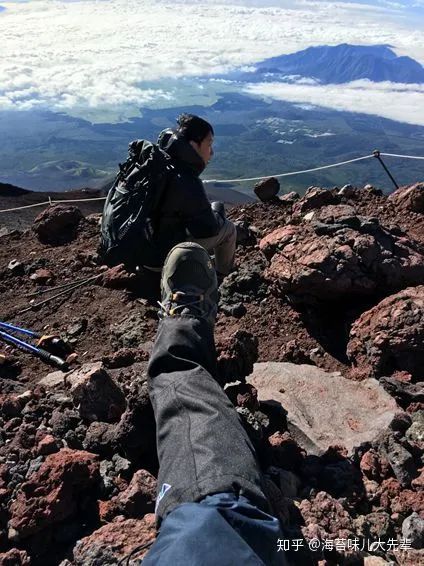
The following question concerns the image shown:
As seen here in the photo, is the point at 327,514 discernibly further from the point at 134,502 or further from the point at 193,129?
the point at 193,129

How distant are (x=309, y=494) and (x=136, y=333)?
261 centimetres

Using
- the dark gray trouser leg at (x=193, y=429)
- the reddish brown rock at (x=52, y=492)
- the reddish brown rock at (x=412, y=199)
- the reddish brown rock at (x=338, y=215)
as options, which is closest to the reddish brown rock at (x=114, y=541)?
the reddish brown rock at (x=52, y=492)

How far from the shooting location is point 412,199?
706 cm

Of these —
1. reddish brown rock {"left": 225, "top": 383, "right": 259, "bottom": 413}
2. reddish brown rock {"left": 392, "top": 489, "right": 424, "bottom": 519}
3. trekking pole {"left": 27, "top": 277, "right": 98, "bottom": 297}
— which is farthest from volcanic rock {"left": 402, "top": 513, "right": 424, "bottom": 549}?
trekking pole {"left": 27, "top": 277, "right": 98, "bottom": 297}

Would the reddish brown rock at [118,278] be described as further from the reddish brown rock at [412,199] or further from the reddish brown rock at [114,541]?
the reddish brown rock at [412,199]

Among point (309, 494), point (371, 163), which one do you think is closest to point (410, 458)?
point (309, 494)

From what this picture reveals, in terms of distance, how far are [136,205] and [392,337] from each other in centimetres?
232

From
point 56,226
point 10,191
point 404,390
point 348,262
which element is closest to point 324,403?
point 404,390

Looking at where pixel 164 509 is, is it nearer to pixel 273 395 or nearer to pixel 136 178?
pixel 273 395

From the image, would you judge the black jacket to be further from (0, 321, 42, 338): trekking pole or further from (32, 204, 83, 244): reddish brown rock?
(32, 204, 83, 244): reddish brown rock

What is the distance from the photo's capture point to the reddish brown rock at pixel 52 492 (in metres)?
2.55

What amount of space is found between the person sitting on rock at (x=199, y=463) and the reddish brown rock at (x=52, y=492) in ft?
1.78

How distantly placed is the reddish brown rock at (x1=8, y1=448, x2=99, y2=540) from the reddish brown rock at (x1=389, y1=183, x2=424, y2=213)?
18.5ft

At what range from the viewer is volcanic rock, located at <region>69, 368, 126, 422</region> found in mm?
3449
